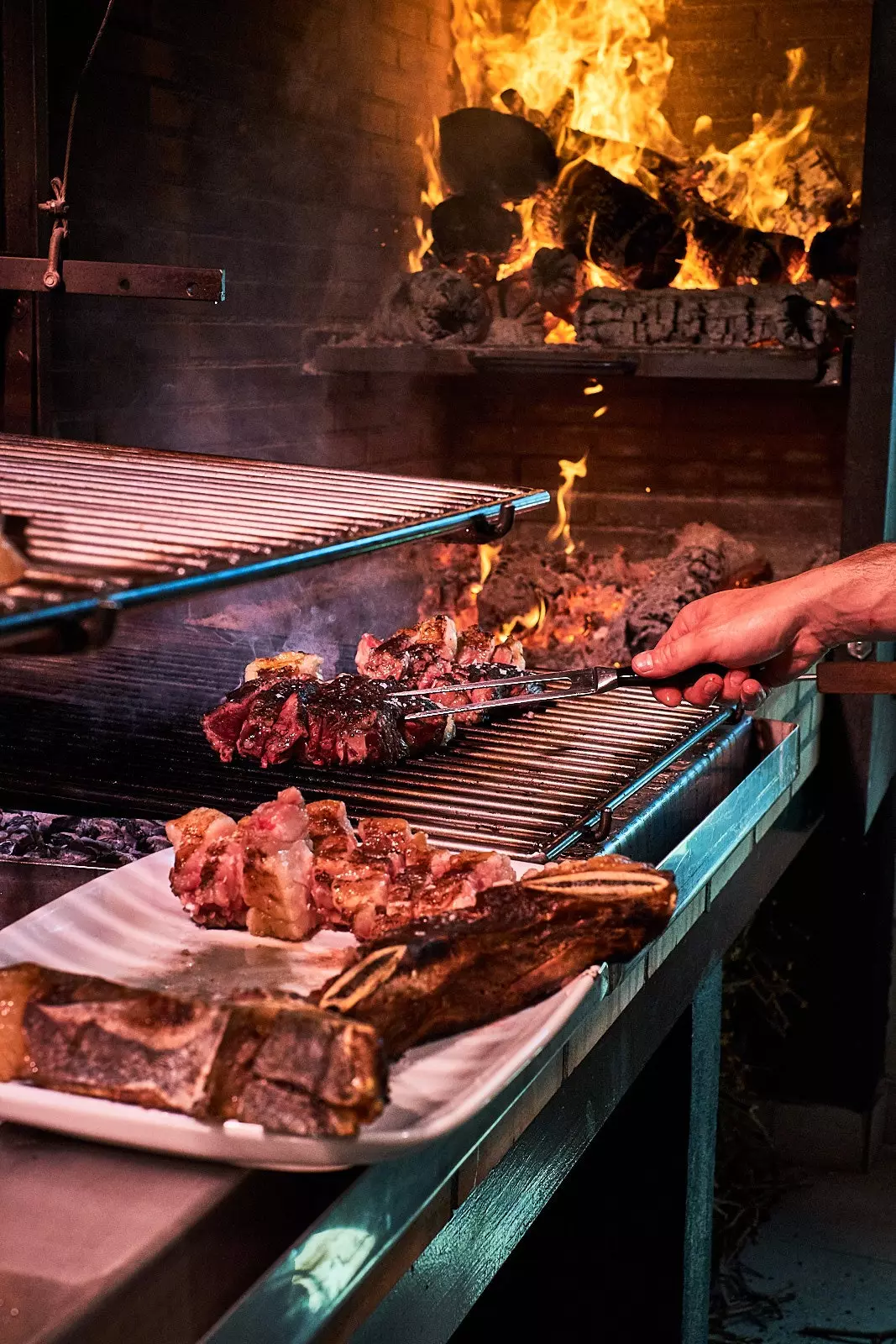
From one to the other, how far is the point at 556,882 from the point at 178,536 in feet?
1.96

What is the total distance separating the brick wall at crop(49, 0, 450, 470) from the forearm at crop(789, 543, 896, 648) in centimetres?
191

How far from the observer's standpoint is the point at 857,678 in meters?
2.75

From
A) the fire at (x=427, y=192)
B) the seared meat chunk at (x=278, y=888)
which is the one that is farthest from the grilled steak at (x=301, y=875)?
the fire at (x=427, y=192)

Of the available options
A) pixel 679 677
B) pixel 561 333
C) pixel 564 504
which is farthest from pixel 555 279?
pixel 679 677

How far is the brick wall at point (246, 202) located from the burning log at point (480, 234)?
200 millimetres

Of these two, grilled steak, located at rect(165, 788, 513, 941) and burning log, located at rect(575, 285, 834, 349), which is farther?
burning log, located at rect(575, 285, 834, 349)

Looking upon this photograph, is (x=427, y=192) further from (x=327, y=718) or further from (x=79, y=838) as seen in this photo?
(x=79, y=838)

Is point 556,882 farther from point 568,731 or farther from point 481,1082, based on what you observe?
point 568,731

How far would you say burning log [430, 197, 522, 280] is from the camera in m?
5.41


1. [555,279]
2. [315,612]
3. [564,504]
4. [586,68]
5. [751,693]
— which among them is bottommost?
[315,612]

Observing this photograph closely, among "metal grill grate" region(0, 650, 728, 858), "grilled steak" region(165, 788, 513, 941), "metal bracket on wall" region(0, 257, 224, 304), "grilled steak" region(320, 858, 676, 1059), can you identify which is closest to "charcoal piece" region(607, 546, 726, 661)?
"metal grill grate" region(0, 650, 728, 858)

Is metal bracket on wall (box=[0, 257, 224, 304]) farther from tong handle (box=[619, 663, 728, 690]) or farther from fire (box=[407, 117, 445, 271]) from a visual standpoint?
fire (box=[407, 117, 445, 271])

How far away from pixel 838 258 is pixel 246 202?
6.90ft

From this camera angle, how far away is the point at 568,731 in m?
2.96
